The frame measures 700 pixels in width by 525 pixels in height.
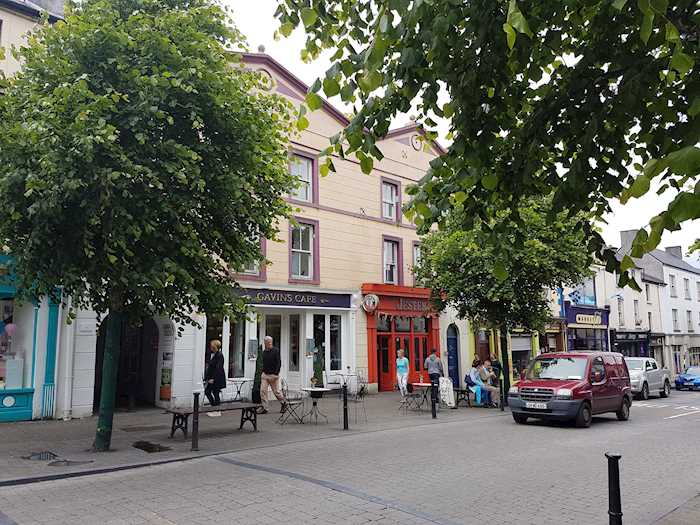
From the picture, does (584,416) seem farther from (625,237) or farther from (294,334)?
(625,237)

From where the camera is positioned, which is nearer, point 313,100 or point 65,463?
point 313,100

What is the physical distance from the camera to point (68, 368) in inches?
532

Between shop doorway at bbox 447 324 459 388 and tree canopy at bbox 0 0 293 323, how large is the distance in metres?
16.9

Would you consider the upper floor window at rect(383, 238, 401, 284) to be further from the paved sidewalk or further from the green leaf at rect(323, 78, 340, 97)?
the green leaf at rect(323, 78, 340, 97)

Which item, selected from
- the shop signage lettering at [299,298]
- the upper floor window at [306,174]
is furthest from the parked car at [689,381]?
the upper floor window at [306,174]

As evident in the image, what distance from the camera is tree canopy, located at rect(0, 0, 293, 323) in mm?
8188

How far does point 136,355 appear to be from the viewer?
16734 mm

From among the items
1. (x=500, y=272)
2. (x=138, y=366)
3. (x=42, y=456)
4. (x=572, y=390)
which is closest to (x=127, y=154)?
(x=42, y=456)

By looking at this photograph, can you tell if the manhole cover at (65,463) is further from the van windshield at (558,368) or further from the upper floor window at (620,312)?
the upper floor window at (620,312)

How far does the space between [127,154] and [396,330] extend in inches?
620

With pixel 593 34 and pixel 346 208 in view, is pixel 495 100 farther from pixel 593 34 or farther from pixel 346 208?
pixel 346 208

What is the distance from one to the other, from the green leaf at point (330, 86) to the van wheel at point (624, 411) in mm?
14021

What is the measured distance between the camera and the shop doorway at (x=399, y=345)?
22188 mm

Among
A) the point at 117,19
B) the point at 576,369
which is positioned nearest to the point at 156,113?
the point at 117,19
